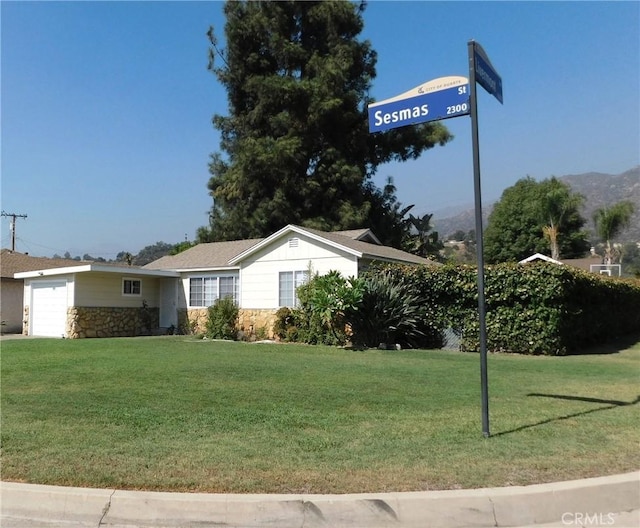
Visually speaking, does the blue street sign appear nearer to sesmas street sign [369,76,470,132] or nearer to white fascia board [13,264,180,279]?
sesmas street sign [369,76,470,132]

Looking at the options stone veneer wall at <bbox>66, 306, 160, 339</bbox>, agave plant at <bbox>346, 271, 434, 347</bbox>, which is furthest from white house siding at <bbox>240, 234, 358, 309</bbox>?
stone veneer wall at <bbox>66, 306, 160, 339</bbox>

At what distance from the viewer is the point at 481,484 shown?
15.6 feet

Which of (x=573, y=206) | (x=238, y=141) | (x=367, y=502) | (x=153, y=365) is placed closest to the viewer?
(x=367, y=502)

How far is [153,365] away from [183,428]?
221 inches

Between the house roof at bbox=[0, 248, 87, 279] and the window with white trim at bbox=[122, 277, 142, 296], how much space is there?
5.00m

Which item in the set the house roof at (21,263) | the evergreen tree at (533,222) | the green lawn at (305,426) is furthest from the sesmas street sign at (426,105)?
the evergreen tree at (533,222)

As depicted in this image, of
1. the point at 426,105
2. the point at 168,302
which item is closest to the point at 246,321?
the point at 168,302

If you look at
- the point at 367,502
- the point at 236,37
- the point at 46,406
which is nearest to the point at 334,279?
the point at 46,406

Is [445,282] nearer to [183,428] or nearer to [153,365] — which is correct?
[153,365]

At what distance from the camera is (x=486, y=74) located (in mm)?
6852

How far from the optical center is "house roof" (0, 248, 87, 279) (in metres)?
27.2

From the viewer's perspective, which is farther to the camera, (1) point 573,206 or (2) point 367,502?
(1) point 573,206

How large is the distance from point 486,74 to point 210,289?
62.9 ft

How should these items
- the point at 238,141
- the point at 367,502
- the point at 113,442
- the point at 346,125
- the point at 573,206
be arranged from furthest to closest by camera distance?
the point at 573,206 < the point at 238,141 < the point at 346,125 < the point at 113,442 < the point at 367,502
